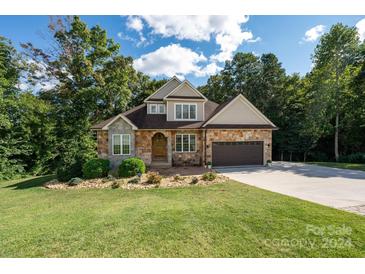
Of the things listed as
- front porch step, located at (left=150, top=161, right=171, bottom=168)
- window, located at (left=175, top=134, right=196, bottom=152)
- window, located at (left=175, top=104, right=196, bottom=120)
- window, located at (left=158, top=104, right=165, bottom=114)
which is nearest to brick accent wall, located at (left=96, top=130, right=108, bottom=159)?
front porch step, located at (left=150, top=161, right=171, bottom=168)

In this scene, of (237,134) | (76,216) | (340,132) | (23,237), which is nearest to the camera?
(23,237)

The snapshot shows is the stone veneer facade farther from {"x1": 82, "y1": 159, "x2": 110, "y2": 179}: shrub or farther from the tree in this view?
the tree

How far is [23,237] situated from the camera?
4398mm

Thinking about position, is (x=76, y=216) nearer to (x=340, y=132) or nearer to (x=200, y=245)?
(x=200, y=245)

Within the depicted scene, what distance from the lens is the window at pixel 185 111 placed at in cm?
1566

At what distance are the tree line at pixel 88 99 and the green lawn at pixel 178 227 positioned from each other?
1088 cm

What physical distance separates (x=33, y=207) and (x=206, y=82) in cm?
3128

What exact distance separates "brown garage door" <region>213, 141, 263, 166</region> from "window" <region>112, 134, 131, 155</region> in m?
6.94

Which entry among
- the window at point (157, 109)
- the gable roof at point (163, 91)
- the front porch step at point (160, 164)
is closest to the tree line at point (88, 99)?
the gable roof at point (163, 91)

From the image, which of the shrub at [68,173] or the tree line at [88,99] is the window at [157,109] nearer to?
the tree line at [88,99]

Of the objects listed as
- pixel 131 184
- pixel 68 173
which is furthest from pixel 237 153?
pixel 68 173
